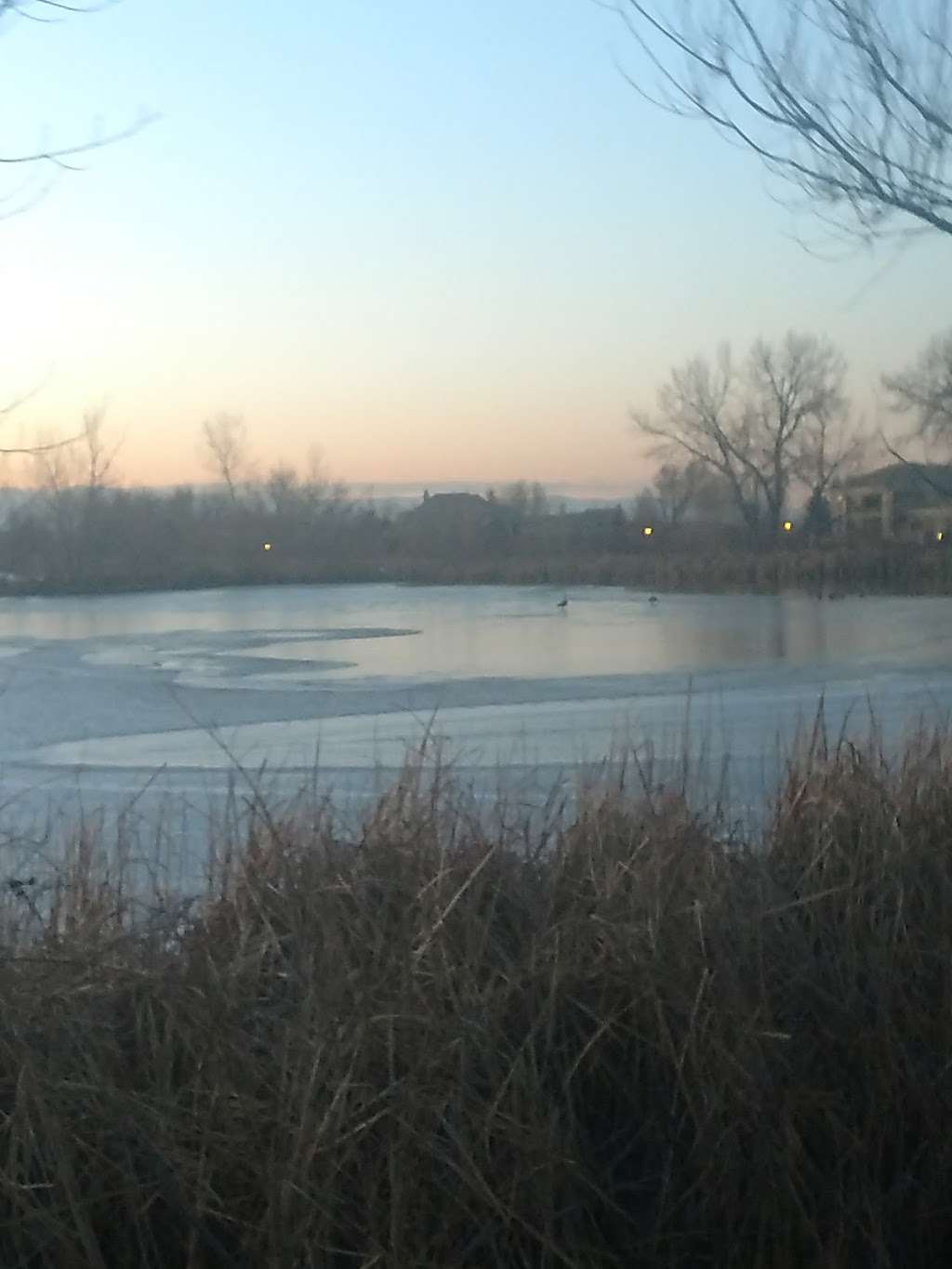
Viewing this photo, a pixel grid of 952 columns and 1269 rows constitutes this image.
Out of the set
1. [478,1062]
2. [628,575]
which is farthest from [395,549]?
[478,1062]

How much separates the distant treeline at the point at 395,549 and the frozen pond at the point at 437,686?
19.9ft

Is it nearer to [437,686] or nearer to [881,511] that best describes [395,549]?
[881,511]

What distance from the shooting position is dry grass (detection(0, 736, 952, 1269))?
4.21 meters

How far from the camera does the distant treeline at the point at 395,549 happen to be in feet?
137

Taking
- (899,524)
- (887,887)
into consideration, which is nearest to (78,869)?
(887,887)

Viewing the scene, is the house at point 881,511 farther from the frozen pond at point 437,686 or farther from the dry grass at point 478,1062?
the dry grass at point 478,1062

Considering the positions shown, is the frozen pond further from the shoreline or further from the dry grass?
the shoreline

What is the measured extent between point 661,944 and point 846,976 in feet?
2.08

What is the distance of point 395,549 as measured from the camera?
63.2m

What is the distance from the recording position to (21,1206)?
13.4ft

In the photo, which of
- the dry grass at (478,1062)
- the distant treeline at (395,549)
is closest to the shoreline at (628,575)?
the distant treeline at (395,549)

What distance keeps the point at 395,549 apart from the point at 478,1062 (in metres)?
58.9

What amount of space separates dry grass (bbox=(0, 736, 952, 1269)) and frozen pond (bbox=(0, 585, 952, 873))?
1207 millimetres

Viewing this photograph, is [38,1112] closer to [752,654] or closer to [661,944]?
[661,944]
